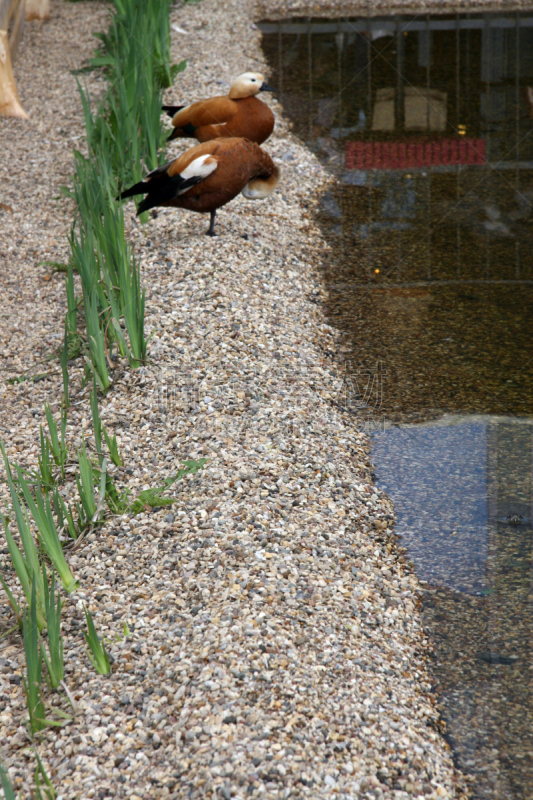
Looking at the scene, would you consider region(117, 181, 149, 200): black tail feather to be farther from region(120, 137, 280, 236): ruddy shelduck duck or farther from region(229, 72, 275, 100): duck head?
region(229, 72, 275, 100): duck head

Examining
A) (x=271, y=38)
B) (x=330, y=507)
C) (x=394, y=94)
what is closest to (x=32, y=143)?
(x=394, y=94)

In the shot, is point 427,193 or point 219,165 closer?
point 219,165

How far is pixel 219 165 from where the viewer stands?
2.95m

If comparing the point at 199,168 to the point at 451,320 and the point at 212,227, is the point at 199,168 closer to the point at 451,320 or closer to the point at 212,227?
the point at 212,227

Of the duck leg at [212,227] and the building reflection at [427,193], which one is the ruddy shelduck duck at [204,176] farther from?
the building reflection at [427,193]

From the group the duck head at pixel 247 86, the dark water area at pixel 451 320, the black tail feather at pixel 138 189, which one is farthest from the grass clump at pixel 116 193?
the dark water area at pixel 451 320

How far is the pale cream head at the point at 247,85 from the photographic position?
3.42 meters

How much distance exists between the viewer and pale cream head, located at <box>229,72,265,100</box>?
3422 mm

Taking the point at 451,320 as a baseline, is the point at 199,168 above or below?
above

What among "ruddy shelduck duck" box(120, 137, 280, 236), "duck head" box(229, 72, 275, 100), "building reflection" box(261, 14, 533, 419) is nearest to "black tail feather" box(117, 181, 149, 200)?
"ruddy shelduck duck" box(120, 137, 280, 236)

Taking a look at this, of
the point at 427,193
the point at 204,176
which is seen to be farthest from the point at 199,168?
the point at 427,193

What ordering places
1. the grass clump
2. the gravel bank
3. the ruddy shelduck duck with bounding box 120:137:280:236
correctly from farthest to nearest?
the ruddy shelduck duck with bounding box 120:137:280:236, the grass clump, the gravel bank

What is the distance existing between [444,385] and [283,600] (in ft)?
4.05

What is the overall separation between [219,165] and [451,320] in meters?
1.17
